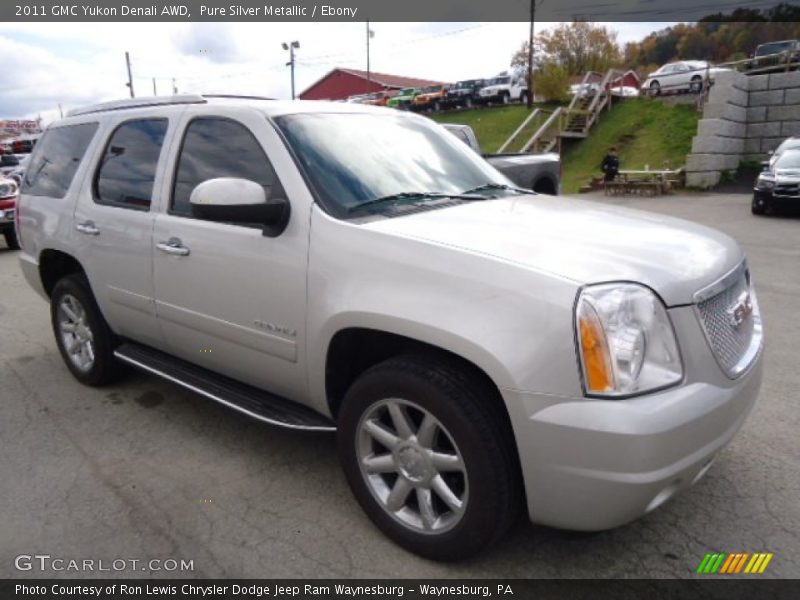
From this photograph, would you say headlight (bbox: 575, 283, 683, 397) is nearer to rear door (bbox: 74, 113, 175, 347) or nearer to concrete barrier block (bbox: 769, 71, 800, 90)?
rear door (bbox: 74, 113, 175, 347)

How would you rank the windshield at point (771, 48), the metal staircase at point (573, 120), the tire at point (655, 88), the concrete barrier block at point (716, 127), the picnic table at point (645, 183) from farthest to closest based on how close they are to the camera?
the tire at point (655, 88), the windshield at point (771, 48), the metal staircase at point (573, 120), the concrete barrier block at point (716, 127), the picnic table at point (645, 183)

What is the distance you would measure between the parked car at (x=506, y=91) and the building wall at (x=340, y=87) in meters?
23.7

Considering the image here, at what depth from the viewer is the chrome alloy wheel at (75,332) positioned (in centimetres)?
438

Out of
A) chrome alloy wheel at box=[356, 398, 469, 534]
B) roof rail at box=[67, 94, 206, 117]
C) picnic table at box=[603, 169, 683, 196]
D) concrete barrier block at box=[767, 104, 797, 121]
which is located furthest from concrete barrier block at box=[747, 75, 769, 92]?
chrome alloy wheel at box=[356, 398, 469, 534]

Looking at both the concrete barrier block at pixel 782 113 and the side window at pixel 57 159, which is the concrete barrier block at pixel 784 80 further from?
the side window at pixel 57 159

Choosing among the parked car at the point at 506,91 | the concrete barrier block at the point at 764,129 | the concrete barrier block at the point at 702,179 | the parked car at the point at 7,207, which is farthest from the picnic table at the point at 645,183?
the parked car at the point at 506,91

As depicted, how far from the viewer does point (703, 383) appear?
2.18m

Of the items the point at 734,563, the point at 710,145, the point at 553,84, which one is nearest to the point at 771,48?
the point at 553,84

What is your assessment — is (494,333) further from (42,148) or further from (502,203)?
(42,148)

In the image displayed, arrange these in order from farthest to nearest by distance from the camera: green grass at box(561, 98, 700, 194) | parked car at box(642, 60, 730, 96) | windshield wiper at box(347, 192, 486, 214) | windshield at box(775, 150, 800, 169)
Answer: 1. parked car at box(642, 60, 730, 96)
2. green grass at box(561, 98, 700, 194)
3. windshield at box(775, 150, 800, 169)
4. windshield wiper at box(347, 192, 486, 214)

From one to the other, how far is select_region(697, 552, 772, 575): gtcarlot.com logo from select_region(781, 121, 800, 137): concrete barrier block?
23.1 m

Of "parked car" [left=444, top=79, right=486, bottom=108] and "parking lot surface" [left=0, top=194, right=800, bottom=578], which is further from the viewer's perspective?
"parked car" [left=444, top=79, right=486, bottom=108]

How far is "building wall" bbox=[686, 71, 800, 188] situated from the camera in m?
20.2

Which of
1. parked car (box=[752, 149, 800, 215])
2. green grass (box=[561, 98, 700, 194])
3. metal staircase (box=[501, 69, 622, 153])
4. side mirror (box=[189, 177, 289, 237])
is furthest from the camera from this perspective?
metal staircase (box=[501, 69, 622, 153])
